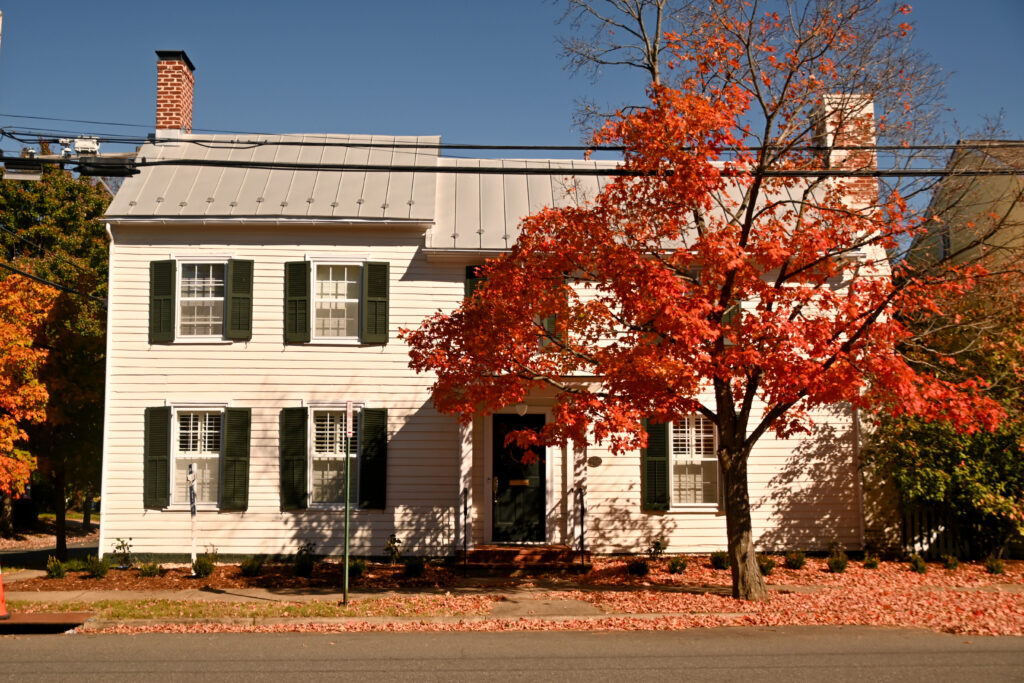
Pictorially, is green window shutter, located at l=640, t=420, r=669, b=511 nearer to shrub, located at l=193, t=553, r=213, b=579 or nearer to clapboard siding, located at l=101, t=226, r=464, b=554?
clapboard siding, located at l=101, t=226, r=464, b=554

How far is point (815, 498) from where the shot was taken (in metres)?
15.9

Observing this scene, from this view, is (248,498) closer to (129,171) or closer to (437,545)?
(437,545)

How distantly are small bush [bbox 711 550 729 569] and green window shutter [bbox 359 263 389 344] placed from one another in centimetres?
686

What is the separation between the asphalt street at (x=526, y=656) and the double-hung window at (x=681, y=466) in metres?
5.39

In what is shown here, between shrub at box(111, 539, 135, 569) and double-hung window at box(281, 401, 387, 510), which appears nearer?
shrub at box(111, 539, 135, 569)

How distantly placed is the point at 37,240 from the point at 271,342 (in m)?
14.8

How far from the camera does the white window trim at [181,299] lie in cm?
1560

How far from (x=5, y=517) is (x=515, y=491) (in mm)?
18668

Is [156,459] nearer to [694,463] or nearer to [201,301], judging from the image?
[201,301]

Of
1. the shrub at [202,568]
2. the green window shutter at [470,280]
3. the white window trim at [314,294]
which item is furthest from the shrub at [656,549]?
the shrub at [202,568]

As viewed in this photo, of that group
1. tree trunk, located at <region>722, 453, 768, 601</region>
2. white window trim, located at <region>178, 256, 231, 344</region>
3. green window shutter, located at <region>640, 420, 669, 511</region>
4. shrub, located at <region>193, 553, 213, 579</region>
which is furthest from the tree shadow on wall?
white window trim, located at <region>178, 256, 231, 344</region>

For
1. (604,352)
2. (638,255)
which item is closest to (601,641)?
(604,352)

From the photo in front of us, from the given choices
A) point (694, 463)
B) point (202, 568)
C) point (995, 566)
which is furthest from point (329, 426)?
point (995, 566)

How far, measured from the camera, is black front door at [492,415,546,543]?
15.5 m
